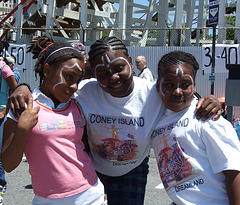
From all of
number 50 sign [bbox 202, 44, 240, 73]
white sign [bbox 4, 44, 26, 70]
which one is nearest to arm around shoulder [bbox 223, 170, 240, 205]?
number 50 sign [bbox 202, 44, 240, 73]

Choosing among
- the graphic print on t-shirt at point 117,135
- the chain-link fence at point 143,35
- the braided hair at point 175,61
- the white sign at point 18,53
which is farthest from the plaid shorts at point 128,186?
the white sign at point 18,53

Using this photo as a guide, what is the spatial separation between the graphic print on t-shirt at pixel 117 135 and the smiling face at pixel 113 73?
A: 7.3 inches

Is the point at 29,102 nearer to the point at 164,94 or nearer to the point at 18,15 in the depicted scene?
the point at 164,94

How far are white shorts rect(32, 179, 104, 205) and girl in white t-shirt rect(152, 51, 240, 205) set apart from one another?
0.42m

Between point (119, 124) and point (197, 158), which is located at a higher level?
point (119, 124)

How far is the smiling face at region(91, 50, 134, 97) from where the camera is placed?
2.15m

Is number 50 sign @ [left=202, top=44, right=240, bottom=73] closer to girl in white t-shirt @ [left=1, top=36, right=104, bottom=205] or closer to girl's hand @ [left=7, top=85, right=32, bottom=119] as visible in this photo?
girl in white t-shirt @ [left=1, top=36, right=104, bottom=205]

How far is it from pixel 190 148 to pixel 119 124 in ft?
1.67

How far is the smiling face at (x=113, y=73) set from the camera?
2154mm

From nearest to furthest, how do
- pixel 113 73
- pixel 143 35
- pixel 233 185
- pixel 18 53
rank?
pixel 233 185, pixel 113 73, pixel 18 53, pixel 143 35

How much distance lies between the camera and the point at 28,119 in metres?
1.82

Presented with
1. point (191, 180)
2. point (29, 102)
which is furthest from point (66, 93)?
point (191, 180)

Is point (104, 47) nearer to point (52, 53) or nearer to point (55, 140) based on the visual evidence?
A: point (52, 53)

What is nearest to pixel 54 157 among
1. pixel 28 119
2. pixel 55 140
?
pixel 55 140
